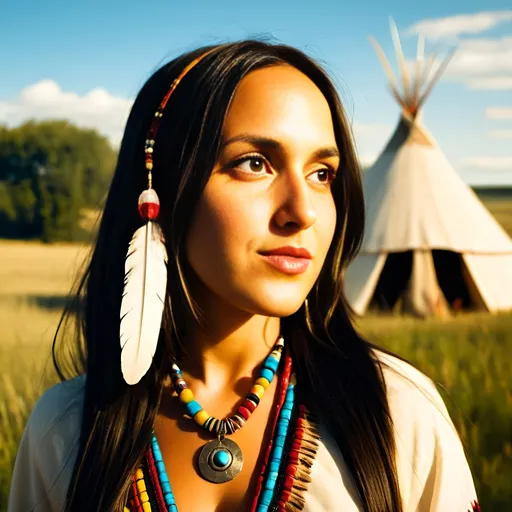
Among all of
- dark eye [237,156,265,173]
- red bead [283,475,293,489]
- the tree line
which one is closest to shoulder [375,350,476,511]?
red bead [283,475,293,489]

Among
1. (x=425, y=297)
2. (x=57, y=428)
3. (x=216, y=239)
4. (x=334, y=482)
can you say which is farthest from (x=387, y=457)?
(x=425, y=297)

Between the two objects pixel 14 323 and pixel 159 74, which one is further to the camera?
pixel 14 323

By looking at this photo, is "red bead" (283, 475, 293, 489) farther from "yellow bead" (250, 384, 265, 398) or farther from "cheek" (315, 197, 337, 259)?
"cheek" (315, 197, 337, 259)

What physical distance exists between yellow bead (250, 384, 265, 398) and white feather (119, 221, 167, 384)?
0.30 metres

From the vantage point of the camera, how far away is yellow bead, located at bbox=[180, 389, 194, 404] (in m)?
1.90

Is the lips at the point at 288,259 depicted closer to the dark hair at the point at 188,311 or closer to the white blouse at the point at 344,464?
the dark hair at the point at 188,311

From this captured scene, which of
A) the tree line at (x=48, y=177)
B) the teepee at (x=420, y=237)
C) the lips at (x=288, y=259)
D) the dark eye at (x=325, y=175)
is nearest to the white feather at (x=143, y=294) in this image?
the lips at (x=288, y=259)

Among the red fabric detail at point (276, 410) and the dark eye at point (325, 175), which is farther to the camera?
the dark eye at point (325, 175)

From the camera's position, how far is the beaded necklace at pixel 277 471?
174 centimetres

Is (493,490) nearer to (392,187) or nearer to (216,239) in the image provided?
(216,239)

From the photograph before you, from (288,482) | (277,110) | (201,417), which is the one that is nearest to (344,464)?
(288,482)

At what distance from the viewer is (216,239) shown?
1767 millimetres

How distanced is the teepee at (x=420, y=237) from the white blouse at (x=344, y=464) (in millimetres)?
6519

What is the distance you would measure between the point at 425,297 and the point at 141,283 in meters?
A: 7.06
